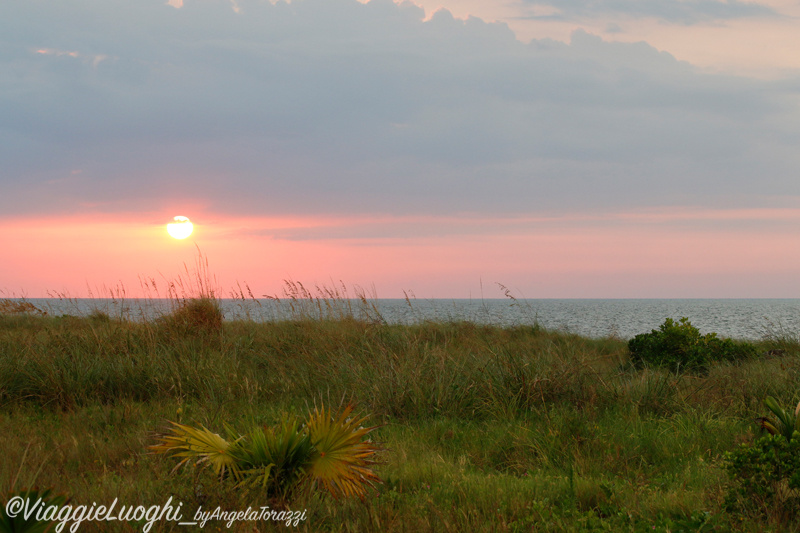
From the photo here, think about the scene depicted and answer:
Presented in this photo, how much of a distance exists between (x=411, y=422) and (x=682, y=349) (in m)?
7.46

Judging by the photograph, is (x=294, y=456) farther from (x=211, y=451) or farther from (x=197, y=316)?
(x=197, y=316)

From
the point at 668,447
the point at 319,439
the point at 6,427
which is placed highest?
the point at 319,439

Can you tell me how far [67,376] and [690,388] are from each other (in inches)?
314

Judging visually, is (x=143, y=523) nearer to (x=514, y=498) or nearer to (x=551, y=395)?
(x=514, y=498)

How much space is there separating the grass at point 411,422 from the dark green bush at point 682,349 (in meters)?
2.93

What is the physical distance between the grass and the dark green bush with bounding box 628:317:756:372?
2.93 meters

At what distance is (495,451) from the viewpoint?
16.0ft

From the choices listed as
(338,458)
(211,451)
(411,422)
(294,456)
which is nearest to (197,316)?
(411,422)

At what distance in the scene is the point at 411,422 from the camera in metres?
5.84

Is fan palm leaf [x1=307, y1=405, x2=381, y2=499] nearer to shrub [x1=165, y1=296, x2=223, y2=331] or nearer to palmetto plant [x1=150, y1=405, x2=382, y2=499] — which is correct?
palmetto plant [x1=150, y1=405, x2=382, y2=499]

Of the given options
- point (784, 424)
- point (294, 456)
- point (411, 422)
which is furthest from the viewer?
point (411, 422)

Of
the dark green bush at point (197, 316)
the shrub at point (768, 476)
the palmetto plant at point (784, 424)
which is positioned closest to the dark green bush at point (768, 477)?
the shrub at point (768, 476)

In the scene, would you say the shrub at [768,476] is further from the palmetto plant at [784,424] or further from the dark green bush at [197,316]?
the dark green bush at [197,316]

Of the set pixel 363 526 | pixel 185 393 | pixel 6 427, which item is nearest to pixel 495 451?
pixel 363 526
